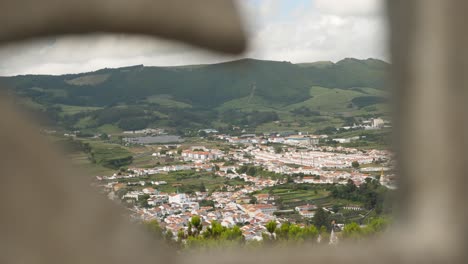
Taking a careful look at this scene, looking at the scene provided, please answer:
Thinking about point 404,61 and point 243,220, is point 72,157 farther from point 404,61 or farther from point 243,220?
point 243,220

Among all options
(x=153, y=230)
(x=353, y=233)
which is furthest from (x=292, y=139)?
(x=153, y=230)

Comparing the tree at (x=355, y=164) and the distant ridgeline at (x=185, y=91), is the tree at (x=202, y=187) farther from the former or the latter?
the distant ridgeline at (x=185, y=91)

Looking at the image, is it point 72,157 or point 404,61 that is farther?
point 404,61

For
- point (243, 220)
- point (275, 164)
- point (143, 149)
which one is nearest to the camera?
point (143, 149)

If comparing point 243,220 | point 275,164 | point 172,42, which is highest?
point 172,42

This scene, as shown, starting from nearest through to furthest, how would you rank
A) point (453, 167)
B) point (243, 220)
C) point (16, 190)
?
point (16, 190), point (453, 167), point (243, 220)

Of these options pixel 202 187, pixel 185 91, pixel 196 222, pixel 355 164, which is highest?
pixel 185 91

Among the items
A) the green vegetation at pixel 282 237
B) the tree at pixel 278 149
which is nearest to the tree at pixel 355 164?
the tree at pixel 278 149

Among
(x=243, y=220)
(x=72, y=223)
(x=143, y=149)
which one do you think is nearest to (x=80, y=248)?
(x=72, y=223)

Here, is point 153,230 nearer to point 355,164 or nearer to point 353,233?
point 353,233
